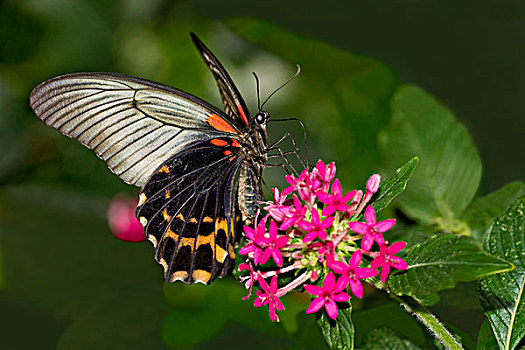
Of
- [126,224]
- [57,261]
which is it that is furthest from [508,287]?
[57,261]

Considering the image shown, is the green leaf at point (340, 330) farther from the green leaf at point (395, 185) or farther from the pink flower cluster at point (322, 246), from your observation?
the green leaf at point (395, 185)

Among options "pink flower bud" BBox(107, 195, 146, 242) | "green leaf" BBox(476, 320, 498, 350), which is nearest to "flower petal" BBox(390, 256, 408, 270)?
"green leaf" BBox(476, 320, 498, 350)

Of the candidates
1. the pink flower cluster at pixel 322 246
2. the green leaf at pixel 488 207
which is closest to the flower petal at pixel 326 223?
the pink flower cluster at pixel 322 246

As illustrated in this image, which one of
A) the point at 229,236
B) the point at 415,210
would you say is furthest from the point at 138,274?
the point at 415,210

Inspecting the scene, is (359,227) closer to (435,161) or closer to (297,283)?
(297,283)

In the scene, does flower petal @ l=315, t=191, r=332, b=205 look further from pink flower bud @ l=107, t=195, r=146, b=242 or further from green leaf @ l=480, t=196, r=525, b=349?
pink flower bud @ l=107, t=195, r=146, b=242

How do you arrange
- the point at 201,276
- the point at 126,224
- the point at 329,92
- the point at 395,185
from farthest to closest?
the point at 329,92, the point at 126,224, the point at 201,276, the point at 395,185

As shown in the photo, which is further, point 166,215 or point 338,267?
point 166,215
